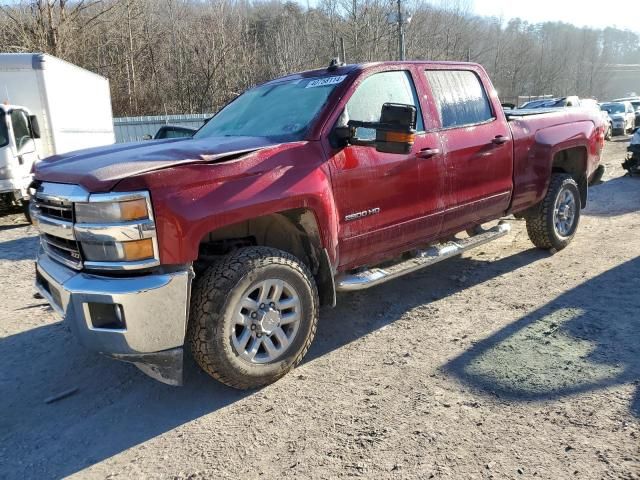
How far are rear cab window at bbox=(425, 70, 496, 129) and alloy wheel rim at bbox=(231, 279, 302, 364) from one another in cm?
214

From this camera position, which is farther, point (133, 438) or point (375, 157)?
point (375, 157)

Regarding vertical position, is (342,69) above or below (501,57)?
below

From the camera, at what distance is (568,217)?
5.93 m

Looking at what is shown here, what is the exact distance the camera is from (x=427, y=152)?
411cm

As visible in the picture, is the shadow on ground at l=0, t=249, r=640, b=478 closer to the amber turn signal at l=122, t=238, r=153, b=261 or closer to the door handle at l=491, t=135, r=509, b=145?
the amber turn signal at l=122, t=238, r=153, b=261

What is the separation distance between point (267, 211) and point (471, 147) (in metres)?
2.25

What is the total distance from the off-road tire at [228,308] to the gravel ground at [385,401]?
0.16m

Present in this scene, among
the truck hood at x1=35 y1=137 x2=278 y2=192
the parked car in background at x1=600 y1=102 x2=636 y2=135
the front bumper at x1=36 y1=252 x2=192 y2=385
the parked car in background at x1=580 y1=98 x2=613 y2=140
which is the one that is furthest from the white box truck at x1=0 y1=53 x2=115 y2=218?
the parked car in background at x1=600 y1=102 x2=636 y2=135

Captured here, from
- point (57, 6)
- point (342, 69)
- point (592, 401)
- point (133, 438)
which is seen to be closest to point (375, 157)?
point (342, 69)

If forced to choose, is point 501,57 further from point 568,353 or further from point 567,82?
point 568,353

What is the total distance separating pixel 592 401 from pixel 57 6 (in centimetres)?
2947

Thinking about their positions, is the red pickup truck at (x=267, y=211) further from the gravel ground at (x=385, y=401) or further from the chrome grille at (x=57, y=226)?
the gravel ground at (x=385, y=401)

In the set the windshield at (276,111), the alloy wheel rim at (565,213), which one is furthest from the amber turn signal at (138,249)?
the alloy wheel rim at (565,213)

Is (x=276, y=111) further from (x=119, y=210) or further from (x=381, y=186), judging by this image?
(x=119, y=210)
